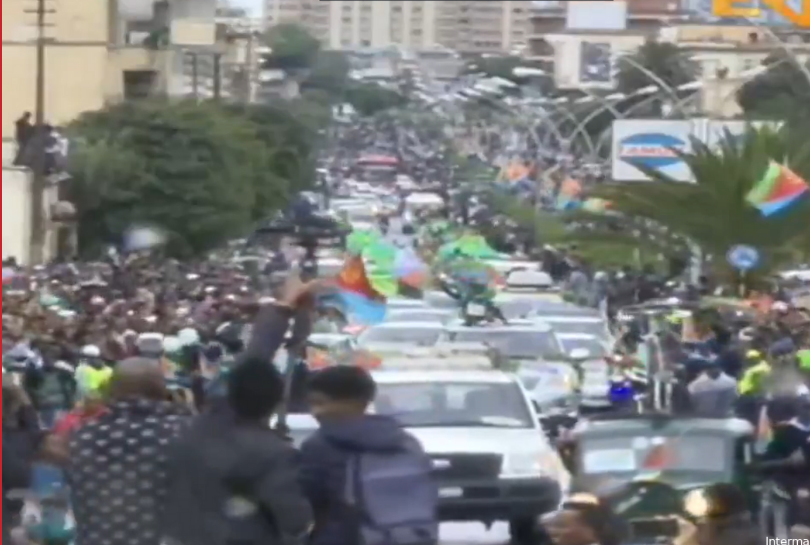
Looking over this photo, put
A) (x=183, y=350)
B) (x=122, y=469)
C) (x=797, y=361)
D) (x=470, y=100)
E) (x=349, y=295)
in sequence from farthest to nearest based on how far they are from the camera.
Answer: (x=470, y=100) < (x=183, y=350) < (x=797, y=361) < (x=349, y=295) < (x=122, y=469)

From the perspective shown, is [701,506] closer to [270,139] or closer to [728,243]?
[728,243]

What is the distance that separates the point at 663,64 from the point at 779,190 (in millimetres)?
65564

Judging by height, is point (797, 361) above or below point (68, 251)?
above

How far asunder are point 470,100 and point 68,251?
327 ft

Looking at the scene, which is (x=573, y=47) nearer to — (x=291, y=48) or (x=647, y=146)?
(x=291, y=48)

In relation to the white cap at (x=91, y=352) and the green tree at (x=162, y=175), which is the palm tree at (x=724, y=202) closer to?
the green tree at (x=162, y=175)

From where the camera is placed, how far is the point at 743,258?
44.8m

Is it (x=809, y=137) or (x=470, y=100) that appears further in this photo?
(x=470, y=100)

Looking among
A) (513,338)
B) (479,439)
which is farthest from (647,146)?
(479,439)

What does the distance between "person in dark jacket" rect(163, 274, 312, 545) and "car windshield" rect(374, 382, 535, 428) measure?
31.5 ft

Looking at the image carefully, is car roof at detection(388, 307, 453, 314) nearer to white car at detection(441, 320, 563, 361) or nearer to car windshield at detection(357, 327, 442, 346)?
car windshield at detection(357, 327, 442, 346)

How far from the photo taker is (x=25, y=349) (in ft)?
65.9

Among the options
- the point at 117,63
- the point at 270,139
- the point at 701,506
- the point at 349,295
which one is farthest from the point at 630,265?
the point at 701,506

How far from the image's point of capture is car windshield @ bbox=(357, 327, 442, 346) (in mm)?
28000
